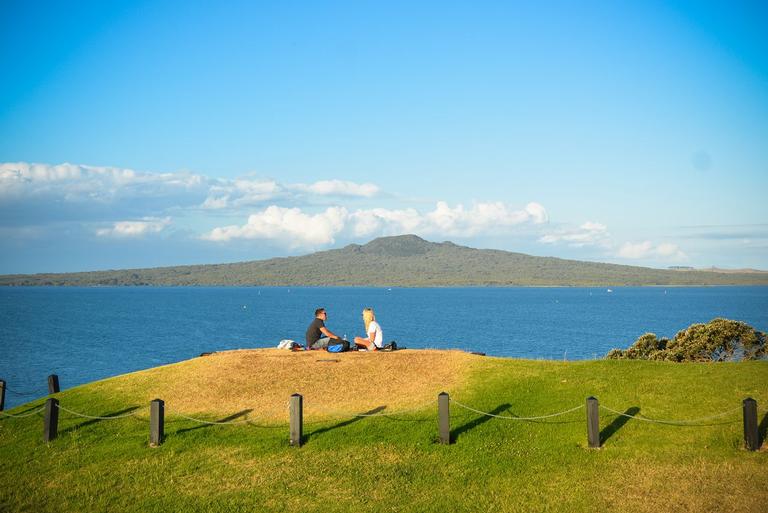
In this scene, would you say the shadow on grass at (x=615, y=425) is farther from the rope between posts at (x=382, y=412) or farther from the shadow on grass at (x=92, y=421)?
the shadow on grass at (x=92, y=421)

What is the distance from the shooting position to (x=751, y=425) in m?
15.4

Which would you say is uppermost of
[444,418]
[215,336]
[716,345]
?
[444,418]

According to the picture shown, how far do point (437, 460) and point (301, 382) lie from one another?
7427mm

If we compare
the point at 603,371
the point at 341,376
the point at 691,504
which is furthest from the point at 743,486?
the point at 341,376

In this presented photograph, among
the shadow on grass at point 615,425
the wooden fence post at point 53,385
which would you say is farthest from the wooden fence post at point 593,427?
the wooden fence post at point 53,385

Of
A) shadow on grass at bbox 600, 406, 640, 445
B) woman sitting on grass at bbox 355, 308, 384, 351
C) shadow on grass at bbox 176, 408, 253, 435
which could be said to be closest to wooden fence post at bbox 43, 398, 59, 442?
shadow on grass at bbox 176, 408, 253, 435

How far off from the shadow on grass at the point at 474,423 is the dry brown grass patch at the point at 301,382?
86.3 inches

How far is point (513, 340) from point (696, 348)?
121 feet

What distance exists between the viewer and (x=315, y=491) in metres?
14.5

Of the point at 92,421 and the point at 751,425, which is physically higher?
the point at 751,425

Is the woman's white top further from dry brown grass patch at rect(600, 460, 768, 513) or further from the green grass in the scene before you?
dry brown grass patch at rect(600, 460, 768, 513)

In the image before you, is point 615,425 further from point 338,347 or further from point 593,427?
point 338,347

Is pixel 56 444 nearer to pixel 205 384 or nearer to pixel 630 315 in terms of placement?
pixel 205 384

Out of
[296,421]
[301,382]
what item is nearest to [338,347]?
[301,382]
